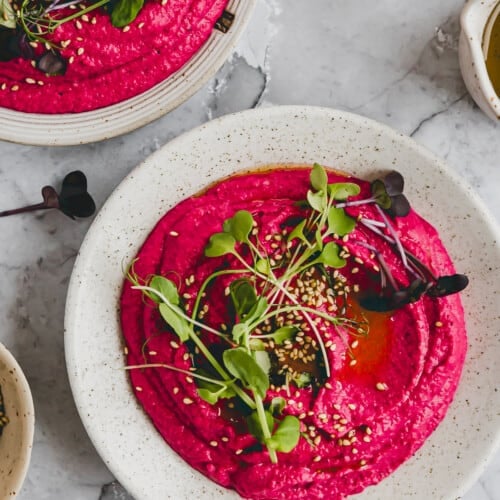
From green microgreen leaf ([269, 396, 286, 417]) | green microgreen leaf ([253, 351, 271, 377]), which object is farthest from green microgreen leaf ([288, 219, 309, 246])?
green microgreen leaf ([269, 396, 286, 417])

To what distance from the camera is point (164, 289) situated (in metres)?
2.40

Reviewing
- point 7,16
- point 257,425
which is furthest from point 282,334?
point 7,16

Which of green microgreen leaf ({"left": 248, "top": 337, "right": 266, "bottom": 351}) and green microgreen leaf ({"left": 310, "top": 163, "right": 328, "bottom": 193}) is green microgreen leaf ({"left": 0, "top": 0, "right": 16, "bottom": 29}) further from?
green microgreen leaf ({"left": 248, "top": 337, "right": 266, "bottom": 351})

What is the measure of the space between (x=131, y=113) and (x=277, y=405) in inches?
43.1

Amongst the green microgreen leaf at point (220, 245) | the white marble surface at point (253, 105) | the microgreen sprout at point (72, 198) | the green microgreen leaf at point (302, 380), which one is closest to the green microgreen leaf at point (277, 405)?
the green microgreen leaf at point (302, 380)

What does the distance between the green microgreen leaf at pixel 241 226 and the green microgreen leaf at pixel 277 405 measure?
53cm

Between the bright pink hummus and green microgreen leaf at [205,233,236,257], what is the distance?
0.60 m

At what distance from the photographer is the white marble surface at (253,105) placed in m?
2.77

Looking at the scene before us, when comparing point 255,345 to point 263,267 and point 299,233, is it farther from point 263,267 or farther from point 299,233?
point 299,233

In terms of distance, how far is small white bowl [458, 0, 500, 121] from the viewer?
8.31 feet

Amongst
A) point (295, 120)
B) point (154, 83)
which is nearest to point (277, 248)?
point (295, 120)

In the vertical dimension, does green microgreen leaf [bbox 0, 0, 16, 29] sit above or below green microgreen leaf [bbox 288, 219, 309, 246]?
above

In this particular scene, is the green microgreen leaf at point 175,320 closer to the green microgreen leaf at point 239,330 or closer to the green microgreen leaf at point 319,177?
the green microgreen leaf at point 239,330

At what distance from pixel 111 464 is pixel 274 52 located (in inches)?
63.1
